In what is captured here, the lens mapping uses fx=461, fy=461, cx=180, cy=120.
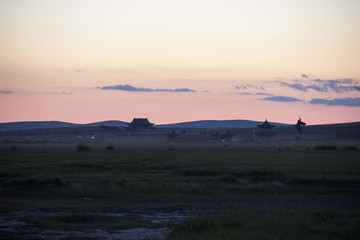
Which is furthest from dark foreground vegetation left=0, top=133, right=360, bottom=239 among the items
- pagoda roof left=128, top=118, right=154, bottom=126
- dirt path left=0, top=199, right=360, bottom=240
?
pagoda roof left=128, top=118, right=154, bottom=126

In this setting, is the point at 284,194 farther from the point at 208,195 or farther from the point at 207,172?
the point at 207,172

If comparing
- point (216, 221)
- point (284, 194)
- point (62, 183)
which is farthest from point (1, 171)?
point (216, 221)

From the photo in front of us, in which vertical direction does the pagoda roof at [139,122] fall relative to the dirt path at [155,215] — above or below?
above

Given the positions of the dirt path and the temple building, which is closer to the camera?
the dirt path

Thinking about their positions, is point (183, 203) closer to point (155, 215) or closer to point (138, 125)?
point (155, 215)

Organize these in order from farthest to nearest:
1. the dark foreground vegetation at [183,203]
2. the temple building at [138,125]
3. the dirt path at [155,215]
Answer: the temple building at [138,125], the dirt path at [155,215], the dark foreground vegetation at [183,203]

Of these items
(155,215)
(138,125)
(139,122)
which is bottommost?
(155,215)

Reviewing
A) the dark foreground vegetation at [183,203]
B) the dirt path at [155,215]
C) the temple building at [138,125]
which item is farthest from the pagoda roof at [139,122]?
the dirt path at [155,215]

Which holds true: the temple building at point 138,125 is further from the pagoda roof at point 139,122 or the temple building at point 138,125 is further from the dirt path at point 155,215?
the dirt path at point 155,215

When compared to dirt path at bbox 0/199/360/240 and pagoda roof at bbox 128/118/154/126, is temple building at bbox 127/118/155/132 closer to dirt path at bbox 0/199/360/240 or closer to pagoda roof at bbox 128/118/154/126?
pagoda roof at bbox 128/118/154/126

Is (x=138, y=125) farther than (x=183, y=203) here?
Yes

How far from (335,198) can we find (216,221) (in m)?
11.7

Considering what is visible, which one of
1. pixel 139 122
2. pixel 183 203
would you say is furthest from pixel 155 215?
pixel 139 122

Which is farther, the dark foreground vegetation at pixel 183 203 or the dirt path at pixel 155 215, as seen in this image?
the dirt path at pixel 155 215
